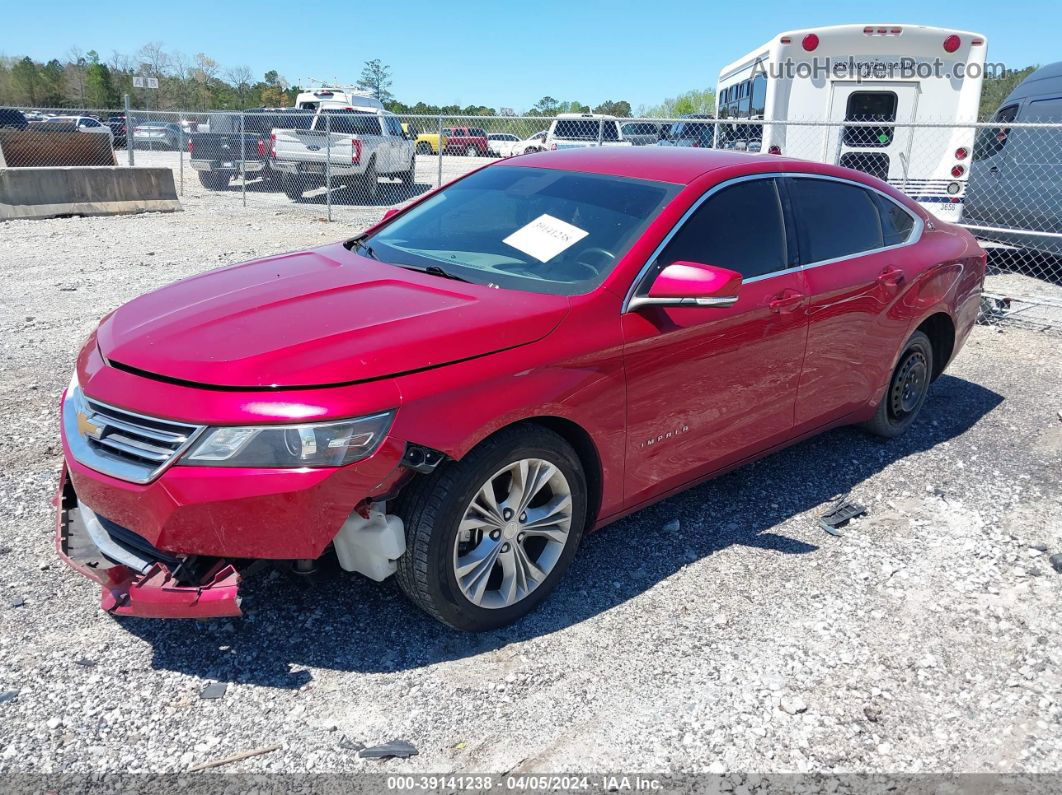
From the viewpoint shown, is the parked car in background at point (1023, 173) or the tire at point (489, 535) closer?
the tire at point (489, 535)

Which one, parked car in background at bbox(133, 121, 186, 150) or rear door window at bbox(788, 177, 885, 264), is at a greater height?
parked car in background at bbox(133, 121, 186, 150)

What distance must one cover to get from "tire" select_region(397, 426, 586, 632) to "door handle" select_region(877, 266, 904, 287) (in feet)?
7.56

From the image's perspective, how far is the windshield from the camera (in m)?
3.52

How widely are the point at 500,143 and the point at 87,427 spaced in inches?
1293

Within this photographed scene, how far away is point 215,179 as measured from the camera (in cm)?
1903

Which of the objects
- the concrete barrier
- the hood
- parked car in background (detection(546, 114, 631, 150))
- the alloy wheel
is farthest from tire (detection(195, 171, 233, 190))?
the alloy wheel

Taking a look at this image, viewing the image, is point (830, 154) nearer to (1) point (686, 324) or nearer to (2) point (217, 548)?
(1) point (686, 324)

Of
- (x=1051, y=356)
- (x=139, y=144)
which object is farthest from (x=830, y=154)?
(x=139, y=144)

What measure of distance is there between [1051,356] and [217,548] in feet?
24.2

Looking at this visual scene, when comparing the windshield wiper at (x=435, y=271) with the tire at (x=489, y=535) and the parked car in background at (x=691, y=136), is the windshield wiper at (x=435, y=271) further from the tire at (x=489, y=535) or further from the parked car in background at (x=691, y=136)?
the parked car in background at (x=691, y=136)

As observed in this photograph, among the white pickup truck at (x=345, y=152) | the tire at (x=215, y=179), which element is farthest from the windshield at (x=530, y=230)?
the tire at (x=215, y=179)

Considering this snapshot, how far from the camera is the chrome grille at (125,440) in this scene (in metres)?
2.67

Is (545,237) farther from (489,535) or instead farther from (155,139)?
(155,139)

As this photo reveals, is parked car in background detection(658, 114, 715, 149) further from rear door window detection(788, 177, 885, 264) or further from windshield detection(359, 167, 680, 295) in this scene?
windshield detection(359, 167, 680, 295)
